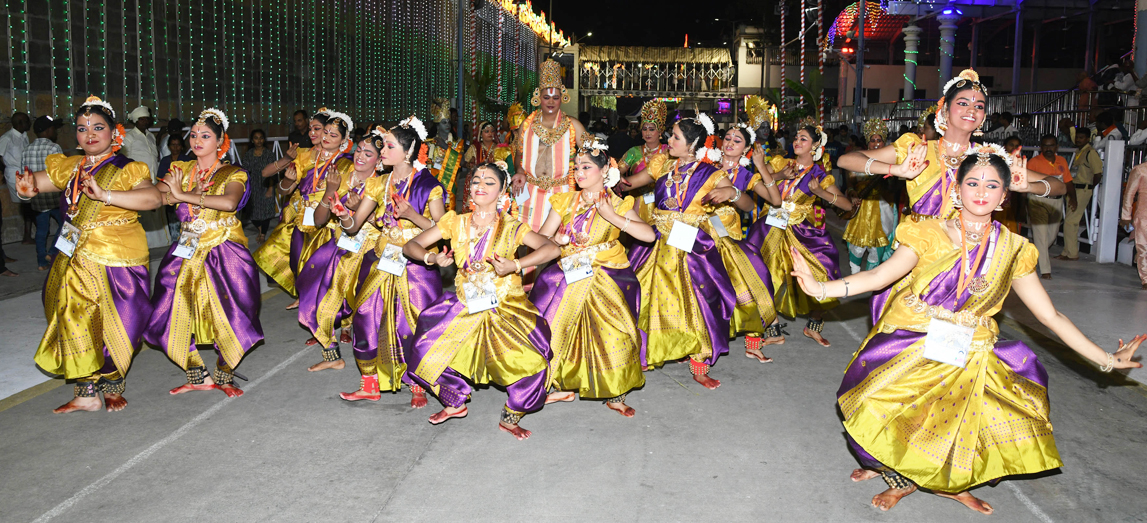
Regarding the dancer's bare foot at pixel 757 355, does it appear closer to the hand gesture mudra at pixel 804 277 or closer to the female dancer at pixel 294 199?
the hand gesture mudra at pixel 804 277

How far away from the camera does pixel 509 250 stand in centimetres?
506

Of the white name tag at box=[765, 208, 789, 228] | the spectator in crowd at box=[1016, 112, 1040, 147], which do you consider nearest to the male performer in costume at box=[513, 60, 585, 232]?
the white name tag at box=[765, 208, 789, 228]

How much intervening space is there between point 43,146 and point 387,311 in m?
6.65

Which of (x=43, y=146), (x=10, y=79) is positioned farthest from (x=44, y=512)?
(x=10, y=79)

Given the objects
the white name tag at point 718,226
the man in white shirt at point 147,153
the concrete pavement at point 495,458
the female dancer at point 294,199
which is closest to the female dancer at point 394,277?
the concrete pavement at point 495,458

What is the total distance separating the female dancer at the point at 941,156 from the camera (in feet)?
16.0

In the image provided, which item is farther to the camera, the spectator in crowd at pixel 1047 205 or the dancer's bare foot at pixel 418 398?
the spectator in crowd at pixel 1047 205

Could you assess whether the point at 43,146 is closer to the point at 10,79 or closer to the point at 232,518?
the point at 10,79

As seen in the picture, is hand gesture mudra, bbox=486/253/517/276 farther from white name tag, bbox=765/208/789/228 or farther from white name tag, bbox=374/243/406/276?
white name tag, bbox=765/208/789/228

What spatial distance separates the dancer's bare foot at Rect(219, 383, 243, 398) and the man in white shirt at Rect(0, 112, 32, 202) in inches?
244

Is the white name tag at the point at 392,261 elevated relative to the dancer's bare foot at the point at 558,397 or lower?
elevated

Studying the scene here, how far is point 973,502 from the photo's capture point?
13.9 ft

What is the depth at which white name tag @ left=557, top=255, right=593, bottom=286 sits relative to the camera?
5.46m

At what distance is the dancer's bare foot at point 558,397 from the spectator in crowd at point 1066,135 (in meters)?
11.5
